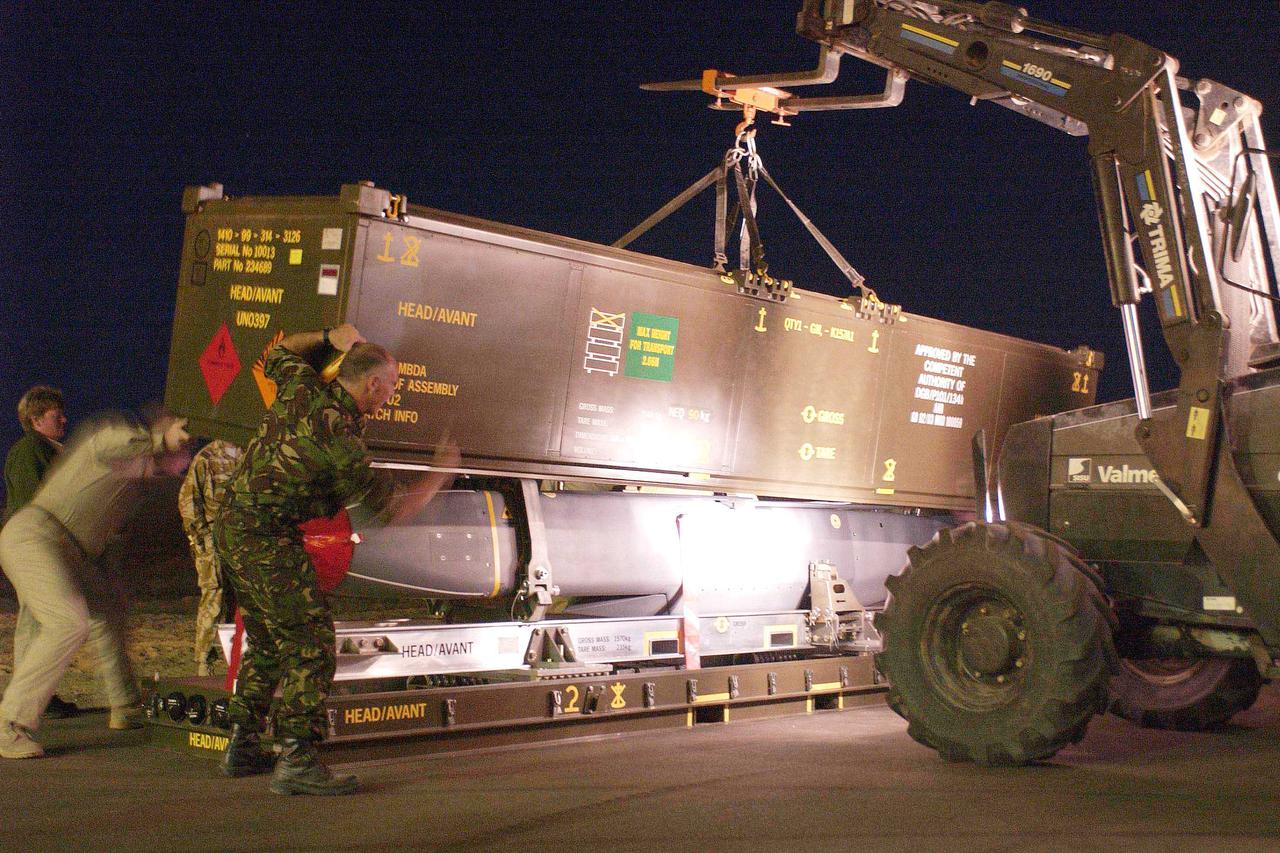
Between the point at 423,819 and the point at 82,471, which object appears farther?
the point at 82,471

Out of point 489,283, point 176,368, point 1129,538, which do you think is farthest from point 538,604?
point 1129,538

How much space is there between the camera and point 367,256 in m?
7.75

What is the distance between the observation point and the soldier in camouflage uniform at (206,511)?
912 cm

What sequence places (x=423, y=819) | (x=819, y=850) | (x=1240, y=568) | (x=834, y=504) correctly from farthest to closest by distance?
(x=834, y=504), (x=1240, y=568), (x=423, y=819), (x=819, y=850)

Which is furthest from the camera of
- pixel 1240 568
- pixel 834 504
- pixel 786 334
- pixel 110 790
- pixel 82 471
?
pixel 834 504

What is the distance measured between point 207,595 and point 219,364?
68.1 inches

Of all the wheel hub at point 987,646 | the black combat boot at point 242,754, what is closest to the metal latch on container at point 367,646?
the black combat boot at point 242,754

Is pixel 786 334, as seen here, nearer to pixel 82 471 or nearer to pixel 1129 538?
pixel 1129 538

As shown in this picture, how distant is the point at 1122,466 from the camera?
809 centimetres

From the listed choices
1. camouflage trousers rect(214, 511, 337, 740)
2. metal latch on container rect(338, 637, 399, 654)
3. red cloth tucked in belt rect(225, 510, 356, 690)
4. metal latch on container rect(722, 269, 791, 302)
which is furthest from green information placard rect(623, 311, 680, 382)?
camouflage trousers rect(214, 511, 337, 740)

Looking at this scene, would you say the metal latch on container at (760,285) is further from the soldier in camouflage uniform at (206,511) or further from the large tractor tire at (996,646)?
the soldier in camouflage uniform at (206,511)

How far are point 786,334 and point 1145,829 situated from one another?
207 inches

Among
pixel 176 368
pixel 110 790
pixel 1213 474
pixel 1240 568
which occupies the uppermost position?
pixel 176 368

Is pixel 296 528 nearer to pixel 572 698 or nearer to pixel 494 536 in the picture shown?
pixel 494 536
